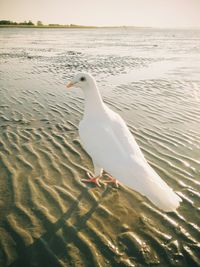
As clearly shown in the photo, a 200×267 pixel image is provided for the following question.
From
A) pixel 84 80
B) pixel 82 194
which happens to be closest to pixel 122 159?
pixel 82 194

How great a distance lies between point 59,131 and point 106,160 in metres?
4.11

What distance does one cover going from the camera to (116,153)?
4750 mm

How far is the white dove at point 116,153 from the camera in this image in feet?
13.8

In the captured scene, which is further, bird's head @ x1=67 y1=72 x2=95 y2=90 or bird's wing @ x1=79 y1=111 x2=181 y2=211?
bird's head @ x1=67 y1=72 x2=95 y2=90

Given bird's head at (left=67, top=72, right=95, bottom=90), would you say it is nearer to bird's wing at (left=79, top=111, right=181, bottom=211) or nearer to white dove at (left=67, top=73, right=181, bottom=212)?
white dove at (left=67, top=73, right=181, bottom=212)

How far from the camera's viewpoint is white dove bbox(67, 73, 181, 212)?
4199mm

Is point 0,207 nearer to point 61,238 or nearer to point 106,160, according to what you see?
point 61,238

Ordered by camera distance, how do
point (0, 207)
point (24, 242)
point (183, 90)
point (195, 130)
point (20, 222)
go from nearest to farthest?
point (24, 242) < point (20, 222) < point (0, 207) < point (195, 130) < point (183, 90)

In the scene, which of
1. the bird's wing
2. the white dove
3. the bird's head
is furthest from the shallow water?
the bird's head

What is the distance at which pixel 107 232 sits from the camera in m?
4.67

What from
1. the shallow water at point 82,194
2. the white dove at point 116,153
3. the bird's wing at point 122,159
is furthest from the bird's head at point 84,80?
the shallow water at point 82,194

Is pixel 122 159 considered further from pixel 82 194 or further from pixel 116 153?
pixel 82 194

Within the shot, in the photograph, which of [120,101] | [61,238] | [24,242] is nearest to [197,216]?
[61,238]

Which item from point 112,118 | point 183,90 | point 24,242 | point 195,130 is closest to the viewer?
point 24,242
